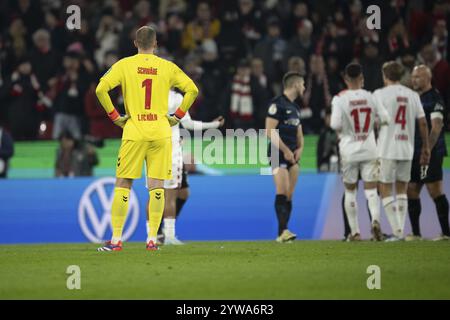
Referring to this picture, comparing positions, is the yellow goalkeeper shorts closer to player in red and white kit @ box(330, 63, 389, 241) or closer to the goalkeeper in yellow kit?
the goalkeeper in yellow kit

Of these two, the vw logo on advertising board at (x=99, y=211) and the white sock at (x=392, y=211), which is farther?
the vw logo on advertising board at (x=99, y=211)

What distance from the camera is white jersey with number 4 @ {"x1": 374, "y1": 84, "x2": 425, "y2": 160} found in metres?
14.2

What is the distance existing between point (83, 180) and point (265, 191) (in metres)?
3.10

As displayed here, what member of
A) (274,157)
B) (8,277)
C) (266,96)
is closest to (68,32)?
(266,96)

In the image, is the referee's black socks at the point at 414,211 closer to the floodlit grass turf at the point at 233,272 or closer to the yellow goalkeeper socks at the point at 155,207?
the floodlit grass turf at the point at 233,272

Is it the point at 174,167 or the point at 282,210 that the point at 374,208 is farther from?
the point at 174,167

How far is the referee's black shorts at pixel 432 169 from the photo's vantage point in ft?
48.5

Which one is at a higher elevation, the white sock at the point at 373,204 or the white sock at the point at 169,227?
the white sock at the point at 373,204

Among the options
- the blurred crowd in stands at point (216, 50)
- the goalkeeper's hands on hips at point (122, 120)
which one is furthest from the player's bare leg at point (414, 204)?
the goalkeeper's hands on hips at point (122, 120)

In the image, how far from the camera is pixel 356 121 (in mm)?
14227

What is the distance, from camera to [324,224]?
1742 cm

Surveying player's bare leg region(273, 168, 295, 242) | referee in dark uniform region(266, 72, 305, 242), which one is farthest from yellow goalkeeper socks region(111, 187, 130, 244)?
player's bare leg region(273, 168, 295, 242)

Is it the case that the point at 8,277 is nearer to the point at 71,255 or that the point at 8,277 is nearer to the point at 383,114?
the point at 71,255

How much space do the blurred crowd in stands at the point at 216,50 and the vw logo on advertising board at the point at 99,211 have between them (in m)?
2.62
